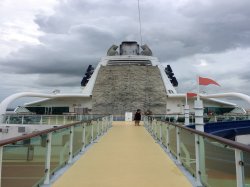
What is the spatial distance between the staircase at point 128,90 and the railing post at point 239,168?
34398 millimetres

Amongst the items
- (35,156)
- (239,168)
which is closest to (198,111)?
(35,156)

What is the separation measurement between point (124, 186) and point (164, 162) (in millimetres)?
2019

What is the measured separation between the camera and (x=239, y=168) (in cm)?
271

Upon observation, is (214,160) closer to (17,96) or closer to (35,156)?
(35,156)

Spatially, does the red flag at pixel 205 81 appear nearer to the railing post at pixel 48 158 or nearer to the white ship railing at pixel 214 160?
the white ship railing at pixel 214 160

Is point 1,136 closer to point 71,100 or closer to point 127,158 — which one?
point 127,158

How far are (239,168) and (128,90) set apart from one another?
3709cm

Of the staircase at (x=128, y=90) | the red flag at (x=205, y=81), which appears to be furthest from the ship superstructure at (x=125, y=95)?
the red flag at (x=205, y=81)

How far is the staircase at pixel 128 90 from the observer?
37969 mm

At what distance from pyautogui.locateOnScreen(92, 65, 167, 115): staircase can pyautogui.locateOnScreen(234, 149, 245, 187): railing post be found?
34398mm

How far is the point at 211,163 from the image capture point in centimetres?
363

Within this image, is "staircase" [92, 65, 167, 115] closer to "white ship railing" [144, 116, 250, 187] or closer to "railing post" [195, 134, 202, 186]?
"white ship railing" [144, 116, 250, 187]

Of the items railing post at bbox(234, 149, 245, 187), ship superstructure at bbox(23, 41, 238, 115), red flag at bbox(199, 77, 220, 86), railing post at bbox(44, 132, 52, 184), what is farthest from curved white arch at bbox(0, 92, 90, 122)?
railing post at bbox(234, 149, 245, 187)

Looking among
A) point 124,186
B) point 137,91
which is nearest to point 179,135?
point 124,186
